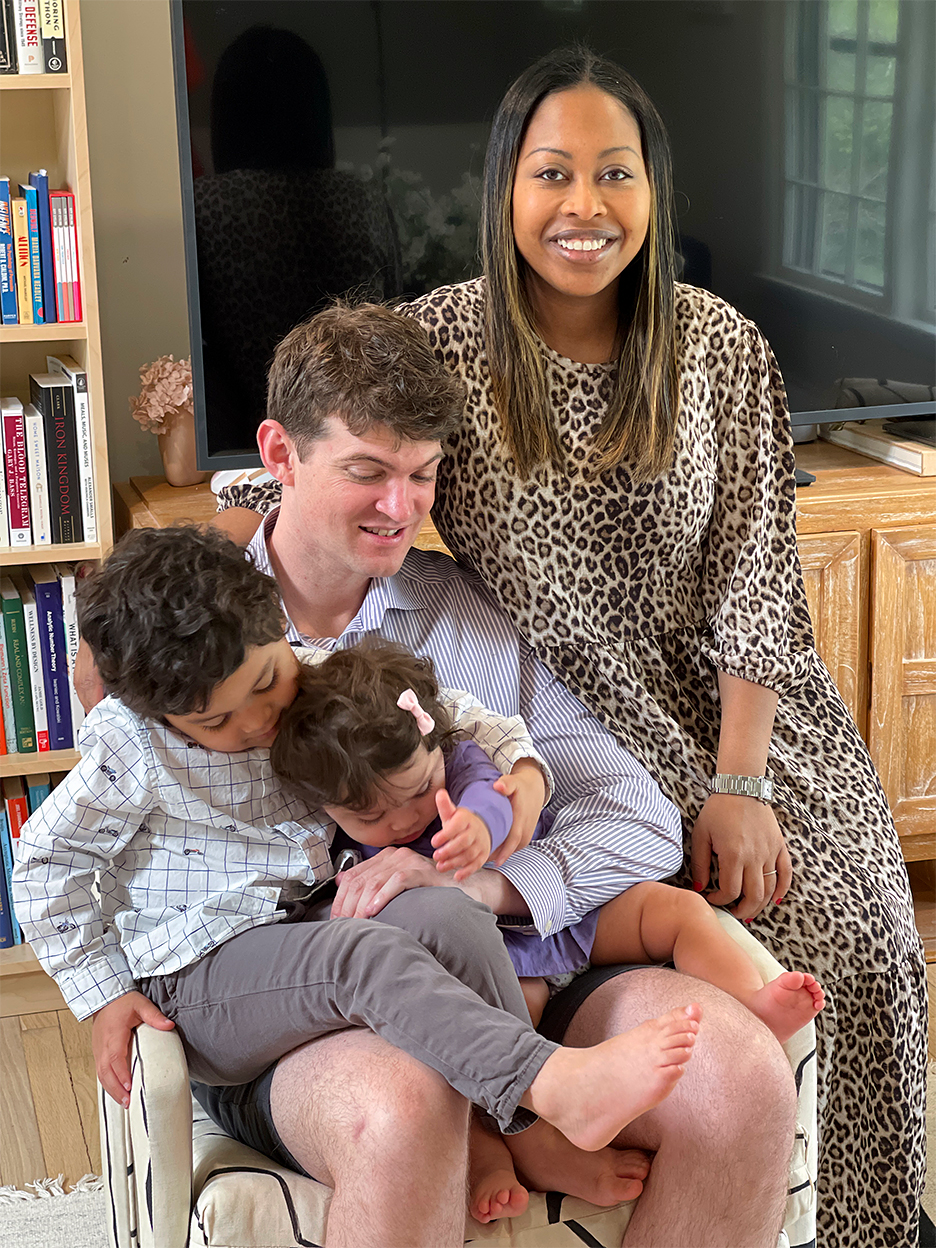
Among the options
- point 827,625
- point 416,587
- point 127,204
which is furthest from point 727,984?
point 127,204

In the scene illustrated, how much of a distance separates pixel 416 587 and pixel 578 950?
46cm

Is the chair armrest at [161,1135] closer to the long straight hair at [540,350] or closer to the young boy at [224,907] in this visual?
→ the young boy at [224,907]

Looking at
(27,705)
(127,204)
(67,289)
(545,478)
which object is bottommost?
(27,705)

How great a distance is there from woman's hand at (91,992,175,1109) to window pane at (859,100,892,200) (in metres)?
2.03

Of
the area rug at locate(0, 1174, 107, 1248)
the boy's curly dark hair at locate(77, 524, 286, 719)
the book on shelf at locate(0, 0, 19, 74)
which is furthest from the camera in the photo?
the book on shelf at locate(0, 0, 19, 74)

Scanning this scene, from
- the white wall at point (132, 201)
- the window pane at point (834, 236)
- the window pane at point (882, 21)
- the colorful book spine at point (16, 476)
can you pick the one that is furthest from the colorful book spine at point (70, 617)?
the window pane at point (882, 21)

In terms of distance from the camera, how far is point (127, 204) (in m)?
2.41

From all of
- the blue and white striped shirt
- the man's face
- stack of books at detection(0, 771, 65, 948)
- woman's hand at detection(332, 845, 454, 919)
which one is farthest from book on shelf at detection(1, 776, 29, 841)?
woman's hand at detection(332, 845, 454, 919)

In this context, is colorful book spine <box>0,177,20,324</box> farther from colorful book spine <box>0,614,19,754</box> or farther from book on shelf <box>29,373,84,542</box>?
colorful book spine <box>0,614,19,754</box>

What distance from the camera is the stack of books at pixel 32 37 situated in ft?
6.55

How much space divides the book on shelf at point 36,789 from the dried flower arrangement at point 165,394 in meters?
0.67

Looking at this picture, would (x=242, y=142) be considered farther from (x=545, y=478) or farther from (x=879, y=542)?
(x=879, y=542)

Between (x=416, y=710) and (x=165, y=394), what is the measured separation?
1.26 meters

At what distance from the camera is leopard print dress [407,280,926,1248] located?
59.2 inches
